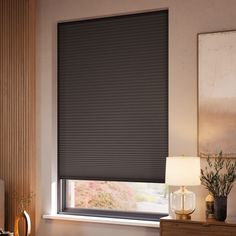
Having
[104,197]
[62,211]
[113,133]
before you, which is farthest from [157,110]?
[62,211]

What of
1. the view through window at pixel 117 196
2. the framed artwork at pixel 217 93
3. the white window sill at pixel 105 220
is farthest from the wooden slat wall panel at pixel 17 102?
the framed artwork at pixel 217 93

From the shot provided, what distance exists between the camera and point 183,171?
4289 millimetres

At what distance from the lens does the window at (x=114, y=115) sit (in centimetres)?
495

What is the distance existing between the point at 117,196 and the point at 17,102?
1.37 meters

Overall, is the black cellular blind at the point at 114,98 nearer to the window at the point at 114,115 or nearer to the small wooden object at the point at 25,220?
the window at the point at 114,115

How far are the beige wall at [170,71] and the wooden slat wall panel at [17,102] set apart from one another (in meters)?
0.08

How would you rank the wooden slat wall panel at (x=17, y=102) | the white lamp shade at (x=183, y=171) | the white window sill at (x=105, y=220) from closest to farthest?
the white lamp shade at (x=183, y=171) < the white window sill at (x=105, y=220) < the wooden slat wall panel at (x=17, y=102)

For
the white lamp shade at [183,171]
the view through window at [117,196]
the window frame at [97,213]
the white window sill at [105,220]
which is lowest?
the white window sill at [105,220]

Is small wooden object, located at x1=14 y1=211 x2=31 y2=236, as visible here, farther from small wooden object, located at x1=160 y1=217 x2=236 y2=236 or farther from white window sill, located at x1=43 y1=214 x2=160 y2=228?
small wooden object, located at x1=160 y1=217 x2=236 y2=236

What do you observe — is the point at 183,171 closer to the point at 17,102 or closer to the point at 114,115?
the point at 114,115

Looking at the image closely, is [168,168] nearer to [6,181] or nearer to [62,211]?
[62,211]

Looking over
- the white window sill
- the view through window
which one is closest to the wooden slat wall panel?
the white window sill

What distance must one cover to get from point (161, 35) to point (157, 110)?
68 centimetres

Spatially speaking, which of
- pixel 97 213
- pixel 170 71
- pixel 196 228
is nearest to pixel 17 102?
pixel 97 213
